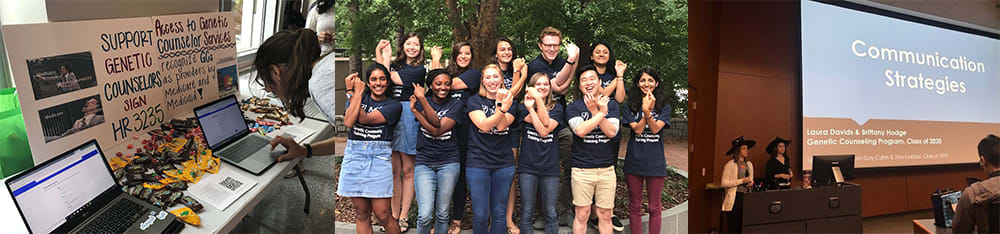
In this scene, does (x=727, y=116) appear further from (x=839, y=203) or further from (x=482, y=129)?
(x=482, y=129)

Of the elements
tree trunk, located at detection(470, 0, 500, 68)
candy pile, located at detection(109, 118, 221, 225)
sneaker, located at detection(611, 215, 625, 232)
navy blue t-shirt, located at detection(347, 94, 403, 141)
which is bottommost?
sneaker, located at detection(611, 215, 625, 232)

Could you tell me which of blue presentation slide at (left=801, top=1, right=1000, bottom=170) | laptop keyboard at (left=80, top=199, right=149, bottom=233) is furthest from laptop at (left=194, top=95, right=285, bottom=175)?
blue presentation slide at (left=801, top=1, right=1000, bottom=170)

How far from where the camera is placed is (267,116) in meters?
3.08

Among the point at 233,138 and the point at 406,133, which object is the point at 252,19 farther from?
the point at 406,133

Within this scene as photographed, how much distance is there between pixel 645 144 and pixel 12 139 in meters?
2.99

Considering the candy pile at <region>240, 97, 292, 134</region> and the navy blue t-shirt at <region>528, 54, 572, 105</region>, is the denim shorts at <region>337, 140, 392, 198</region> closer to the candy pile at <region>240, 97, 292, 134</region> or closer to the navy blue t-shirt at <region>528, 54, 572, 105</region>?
the candy pile at <region>240, 97, 292, 134</region>

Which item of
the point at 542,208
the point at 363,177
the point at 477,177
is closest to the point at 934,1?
the point at 542,208

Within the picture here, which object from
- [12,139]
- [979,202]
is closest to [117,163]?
[12,139]

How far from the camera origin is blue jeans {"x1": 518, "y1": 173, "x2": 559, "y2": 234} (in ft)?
9.72

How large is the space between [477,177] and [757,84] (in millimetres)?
2175

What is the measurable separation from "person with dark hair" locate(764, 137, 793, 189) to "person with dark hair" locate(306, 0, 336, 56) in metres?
2.96

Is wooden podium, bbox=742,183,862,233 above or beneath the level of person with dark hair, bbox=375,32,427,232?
beneath

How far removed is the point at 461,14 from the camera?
2879mm

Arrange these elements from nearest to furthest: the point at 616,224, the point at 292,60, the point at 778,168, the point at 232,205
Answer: the point at 232,205
the point at 292,60
the point at 616,224
the point at 778,168
